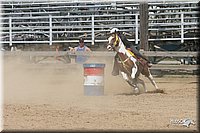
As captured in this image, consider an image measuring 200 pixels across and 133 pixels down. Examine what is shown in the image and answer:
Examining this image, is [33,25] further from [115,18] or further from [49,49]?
[115,18]

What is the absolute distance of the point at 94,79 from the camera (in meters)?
12.9

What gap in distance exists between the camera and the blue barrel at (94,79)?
42.2ft

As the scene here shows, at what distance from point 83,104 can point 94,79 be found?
1736mm

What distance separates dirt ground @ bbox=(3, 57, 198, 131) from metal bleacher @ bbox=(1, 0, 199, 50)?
4215 mm

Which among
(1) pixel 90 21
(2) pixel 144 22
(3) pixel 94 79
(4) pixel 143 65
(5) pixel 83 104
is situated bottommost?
(5) pixel 83 104

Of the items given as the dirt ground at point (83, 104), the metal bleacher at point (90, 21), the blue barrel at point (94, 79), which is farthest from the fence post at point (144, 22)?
the blue barrel at point (94, 79)

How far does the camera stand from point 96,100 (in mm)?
12094

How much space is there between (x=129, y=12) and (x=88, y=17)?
185 centimetres

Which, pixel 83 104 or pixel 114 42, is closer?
pixel 83 104

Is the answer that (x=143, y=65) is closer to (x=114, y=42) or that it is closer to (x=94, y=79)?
(x=114, y=42)

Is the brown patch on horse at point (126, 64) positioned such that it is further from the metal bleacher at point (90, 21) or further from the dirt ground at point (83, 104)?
the metal bleacher at point (90, 21)

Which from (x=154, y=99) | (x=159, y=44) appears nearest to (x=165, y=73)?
(x=159, y=44)

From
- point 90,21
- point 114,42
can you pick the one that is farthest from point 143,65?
point 90,21

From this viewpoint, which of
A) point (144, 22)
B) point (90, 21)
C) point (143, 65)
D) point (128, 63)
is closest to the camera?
point (128, 63)
